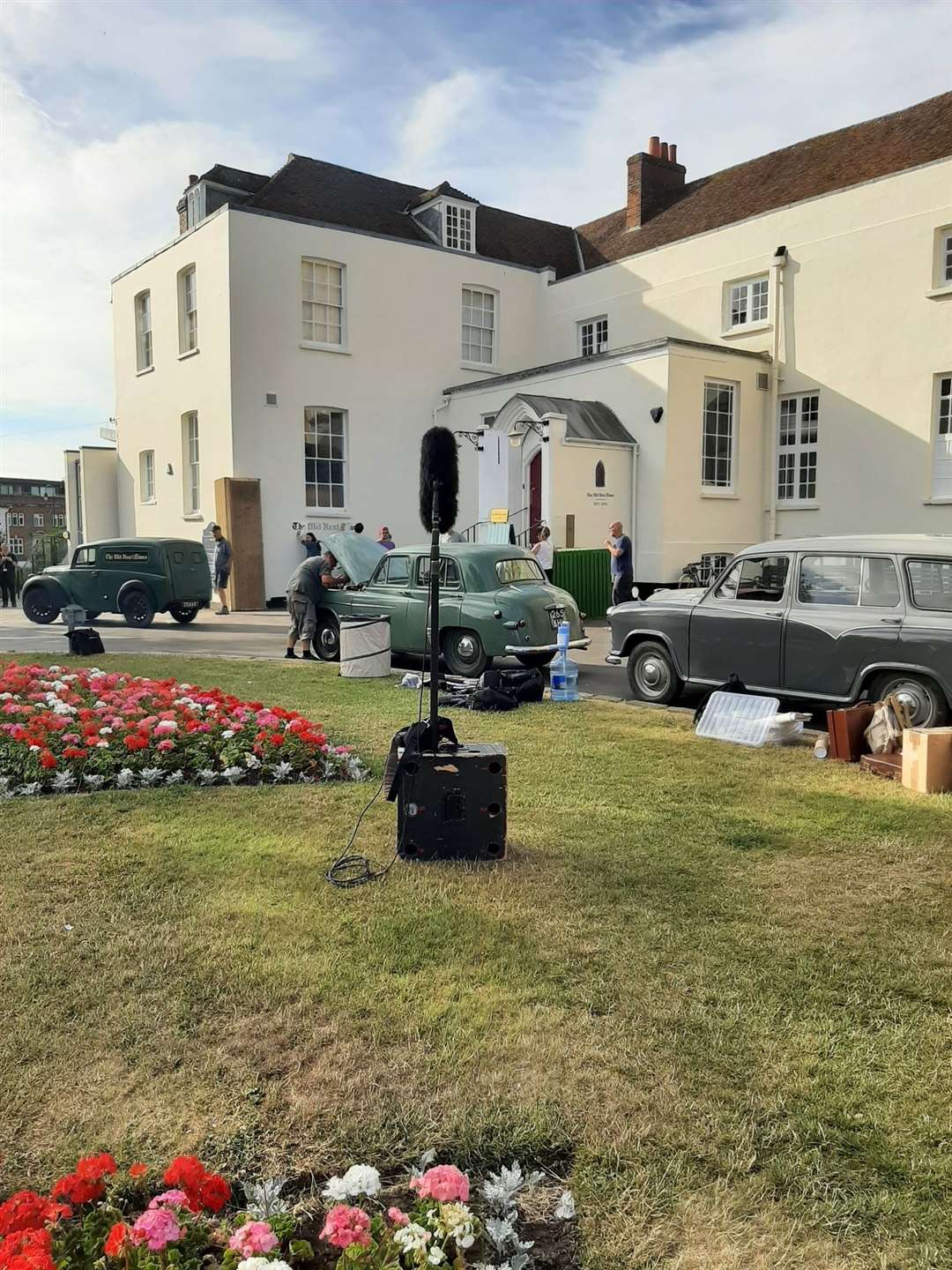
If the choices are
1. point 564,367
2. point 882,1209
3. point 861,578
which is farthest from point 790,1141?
point 564,367

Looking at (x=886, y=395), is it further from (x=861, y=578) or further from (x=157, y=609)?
(x=157, y=609)

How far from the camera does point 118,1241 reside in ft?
7.16

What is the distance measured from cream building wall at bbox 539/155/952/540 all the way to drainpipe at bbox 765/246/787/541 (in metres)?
0.08

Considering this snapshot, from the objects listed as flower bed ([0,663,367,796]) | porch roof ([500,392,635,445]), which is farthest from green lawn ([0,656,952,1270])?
porch roof ([500,392,635,445])

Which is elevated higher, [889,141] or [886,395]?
[889,141]

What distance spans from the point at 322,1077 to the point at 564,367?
20.4 m

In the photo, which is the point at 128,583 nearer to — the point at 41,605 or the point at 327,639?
the point at 41,605

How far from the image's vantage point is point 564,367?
71.3 feet

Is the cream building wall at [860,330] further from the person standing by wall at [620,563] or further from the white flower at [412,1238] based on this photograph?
the white flower at [412,1238]

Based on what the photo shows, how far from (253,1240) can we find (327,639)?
11.4 m

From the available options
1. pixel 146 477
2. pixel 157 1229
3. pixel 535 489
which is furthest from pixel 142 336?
pixel 157 1229

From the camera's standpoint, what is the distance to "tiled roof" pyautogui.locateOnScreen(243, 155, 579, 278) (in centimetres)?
2347

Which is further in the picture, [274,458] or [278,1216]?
[274,458]

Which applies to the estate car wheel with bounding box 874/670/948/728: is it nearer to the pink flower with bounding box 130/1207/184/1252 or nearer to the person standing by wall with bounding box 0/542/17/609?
the pink flower with bounding box 130/1207/184/1252
